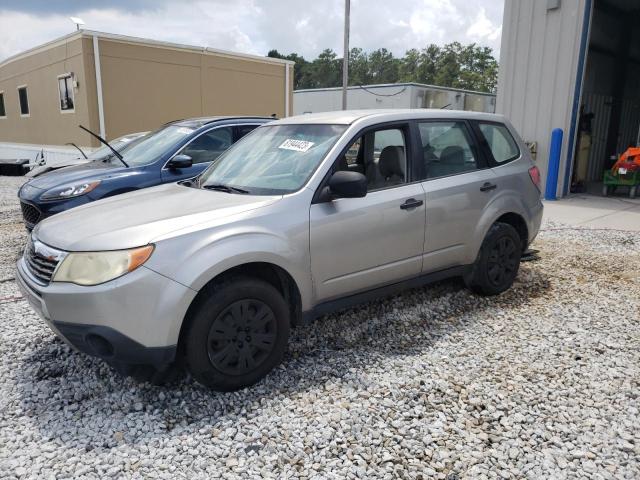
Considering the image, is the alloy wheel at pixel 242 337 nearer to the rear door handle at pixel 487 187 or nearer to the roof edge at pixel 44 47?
the rear door handle at pixel 487 187

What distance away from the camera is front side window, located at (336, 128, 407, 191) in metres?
3.95

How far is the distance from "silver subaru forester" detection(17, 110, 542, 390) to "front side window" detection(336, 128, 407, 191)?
0.01 m

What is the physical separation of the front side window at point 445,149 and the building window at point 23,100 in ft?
69.9

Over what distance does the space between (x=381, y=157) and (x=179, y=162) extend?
2752 mm

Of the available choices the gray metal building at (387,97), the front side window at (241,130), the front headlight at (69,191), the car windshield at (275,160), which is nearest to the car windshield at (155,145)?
the front side window at (241,130)

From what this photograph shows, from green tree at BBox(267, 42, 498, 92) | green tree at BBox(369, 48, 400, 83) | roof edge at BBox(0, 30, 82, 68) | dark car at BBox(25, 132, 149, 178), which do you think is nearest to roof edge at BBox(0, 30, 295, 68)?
roof edge at BBox(0, 30, 82, 68)

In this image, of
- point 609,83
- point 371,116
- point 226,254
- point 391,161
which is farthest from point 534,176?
point 609,83

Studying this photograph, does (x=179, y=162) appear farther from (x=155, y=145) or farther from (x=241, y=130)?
(x=241, y=130)

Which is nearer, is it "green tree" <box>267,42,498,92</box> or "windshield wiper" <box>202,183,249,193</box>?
"windshield wiper" <box>202,183,249,193</box>

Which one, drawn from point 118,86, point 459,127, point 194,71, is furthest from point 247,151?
point 194,71

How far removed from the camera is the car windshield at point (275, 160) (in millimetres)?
3477

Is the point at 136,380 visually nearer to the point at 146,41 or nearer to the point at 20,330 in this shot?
the point at 20,330

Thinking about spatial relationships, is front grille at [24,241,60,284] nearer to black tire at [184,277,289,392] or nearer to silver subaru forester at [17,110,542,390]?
silver subaru forester at [17,110,542,390]

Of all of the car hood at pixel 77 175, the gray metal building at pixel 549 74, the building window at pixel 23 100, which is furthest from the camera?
the building window at pixel 23 100
